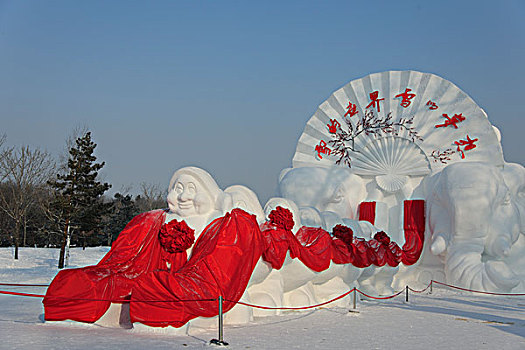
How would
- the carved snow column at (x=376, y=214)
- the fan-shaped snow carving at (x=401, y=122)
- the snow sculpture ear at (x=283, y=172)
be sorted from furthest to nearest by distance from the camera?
the snow sculpture ear at (x=283, y=172) → the carved snow column at (x=376, y=214) → the fan-shaped snow carving at (x=401, y=122)

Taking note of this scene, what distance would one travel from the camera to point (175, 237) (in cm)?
569

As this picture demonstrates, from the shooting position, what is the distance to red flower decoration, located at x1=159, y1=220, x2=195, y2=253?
5.68 m

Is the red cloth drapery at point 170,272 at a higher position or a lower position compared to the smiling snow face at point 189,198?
lower

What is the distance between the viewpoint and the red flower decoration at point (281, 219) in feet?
20.7

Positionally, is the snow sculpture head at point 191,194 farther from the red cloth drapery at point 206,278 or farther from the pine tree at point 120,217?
the pine tree at point 120,217

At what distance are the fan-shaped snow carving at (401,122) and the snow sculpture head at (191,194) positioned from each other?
5.30 m

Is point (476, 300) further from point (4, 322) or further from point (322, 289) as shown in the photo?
point (4, 322)

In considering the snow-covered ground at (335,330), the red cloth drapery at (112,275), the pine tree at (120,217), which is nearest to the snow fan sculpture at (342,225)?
the red cloth drapery at (112,275)

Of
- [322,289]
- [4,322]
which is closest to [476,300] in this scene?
[322,289]

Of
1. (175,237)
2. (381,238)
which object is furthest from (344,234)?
(175,237)

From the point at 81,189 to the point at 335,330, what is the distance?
39.4ft

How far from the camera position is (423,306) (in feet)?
24.7

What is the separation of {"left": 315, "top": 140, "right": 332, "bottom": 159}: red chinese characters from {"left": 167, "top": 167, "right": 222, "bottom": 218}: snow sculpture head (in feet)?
17.5

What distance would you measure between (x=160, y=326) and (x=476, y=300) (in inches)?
221
